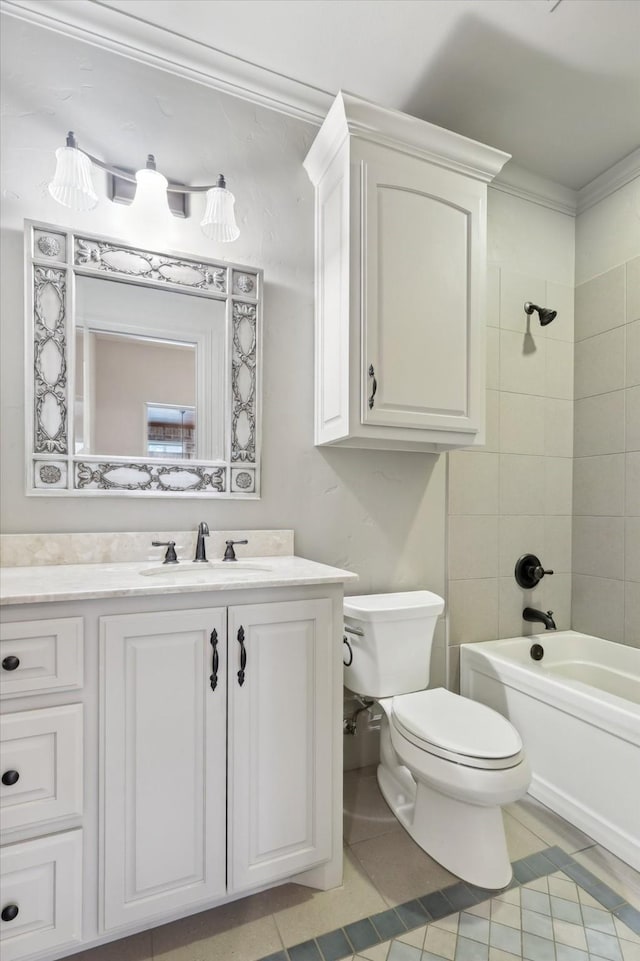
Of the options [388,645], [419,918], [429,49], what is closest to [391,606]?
[388,645]

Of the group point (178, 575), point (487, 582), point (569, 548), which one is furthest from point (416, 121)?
point (569, 548)

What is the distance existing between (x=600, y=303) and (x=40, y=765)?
2859mm

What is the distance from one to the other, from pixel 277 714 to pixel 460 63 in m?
2.31

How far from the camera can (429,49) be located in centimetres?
171

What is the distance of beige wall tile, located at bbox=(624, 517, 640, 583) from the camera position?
2.20m

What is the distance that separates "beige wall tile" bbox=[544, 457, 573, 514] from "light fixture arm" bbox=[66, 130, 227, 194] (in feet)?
6.46

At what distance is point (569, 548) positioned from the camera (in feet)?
8.29

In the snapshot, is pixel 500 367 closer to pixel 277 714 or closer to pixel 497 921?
pixel 277 714

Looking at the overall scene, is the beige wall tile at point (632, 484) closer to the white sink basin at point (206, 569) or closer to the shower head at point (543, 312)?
the shower head at point (543, 312)

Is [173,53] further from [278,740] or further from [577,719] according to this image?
[577,719]

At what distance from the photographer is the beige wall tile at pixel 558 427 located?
247 centimetres

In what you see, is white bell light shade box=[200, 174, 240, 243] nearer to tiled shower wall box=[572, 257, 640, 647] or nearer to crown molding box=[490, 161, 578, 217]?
crown molding box=[490, 161, 578, 217]

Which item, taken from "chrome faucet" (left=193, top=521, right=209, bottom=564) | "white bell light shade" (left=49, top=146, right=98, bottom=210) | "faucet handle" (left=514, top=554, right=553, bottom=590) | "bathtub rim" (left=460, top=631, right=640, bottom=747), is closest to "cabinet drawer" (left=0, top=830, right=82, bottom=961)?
"chrome faucet" (left=193, top=521, right=209, bottom=564)

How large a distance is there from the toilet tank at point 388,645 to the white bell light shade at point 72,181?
5.24 ft
